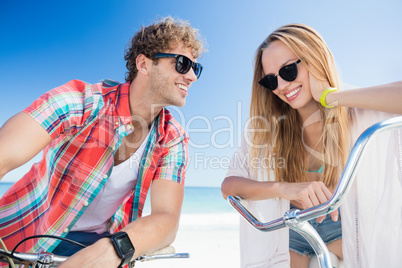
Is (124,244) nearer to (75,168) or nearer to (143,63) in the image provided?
(75,168)

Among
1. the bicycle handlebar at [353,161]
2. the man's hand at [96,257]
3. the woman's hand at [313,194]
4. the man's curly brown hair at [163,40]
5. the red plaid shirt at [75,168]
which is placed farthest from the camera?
the man's curly brown hair at [163,40]

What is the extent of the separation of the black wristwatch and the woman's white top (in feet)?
3.26

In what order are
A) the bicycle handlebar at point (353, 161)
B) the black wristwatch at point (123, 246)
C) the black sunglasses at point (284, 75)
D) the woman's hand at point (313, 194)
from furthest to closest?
the black sunglasses at point (284, 75) → the black wristwatch at point (123, 246) → the woman's hand at point (313, 194) → the bicycle handlebar at point (353, 161)

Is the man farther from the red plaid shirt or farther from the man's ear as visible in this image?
the man's ear

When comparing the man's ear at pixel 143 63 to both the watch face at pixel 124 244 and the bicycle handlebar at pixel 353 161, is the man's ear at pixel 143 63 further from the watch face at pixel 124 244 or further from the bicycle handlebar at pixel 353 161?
the bicycle handlebar at pixel 353 161

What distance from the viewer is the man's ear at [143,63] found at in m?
3.31

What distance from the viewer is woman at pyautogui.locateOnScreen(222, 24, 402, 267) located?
178cm

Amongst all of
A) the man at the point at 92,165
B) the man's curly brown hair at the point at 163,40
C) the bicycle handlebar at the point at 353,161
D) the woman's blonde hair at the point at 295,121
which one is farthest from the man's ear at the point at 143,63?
→ the bicycle handlebar at the point at 353,161

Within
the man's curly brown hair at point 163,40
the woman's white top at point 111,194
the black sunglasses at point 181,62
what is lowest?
the woman's white top at point 111,194

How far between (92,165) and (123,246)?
103 cm

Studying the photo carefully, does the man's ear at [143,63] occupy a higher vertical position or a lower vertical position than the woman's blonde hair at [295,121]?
higher

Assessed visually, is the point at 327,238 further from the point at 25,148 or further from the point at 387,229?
the point at 25,148

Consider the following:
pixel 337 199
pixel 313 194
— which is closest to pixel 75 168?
pixel 313 194

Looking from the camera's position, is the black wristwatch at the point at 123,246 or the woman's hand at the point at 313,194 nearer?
the woman's hand at the point at 313,194
